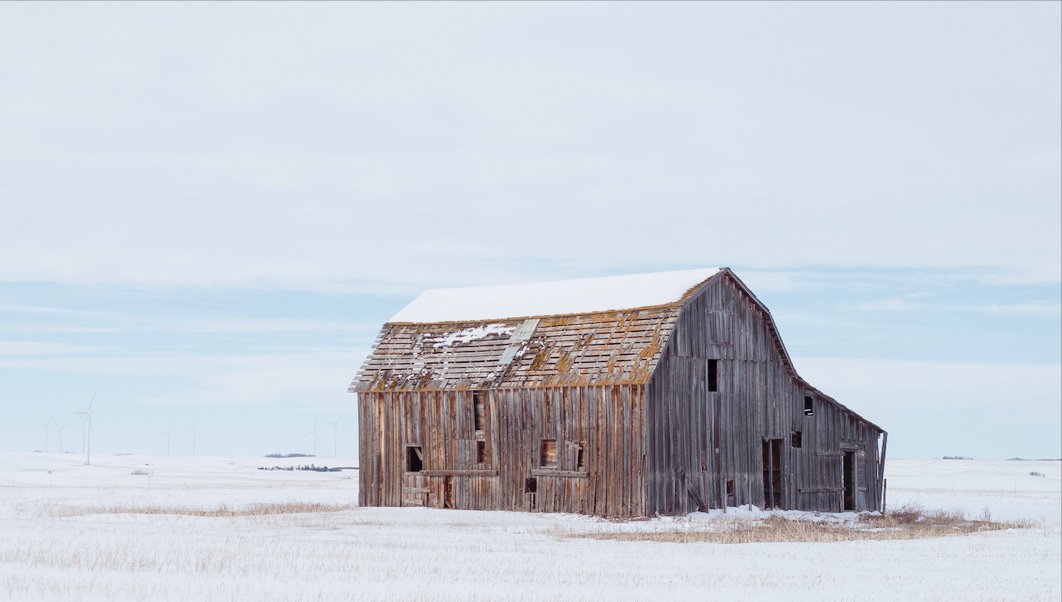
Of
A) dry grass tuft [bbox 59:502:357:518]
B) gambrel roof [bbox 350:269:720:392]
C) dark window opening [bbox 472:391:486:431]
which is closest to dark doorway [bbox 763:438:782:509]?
gambrel roof [bbox 350:269:720:392]

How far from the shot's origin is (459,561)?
27.4m

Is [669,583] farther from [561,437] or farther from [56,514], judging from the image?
[56,514]

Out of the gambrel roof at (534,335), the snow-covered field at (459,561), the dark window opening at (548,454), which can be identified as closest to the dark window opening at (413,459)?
the gambrel roof at (534,335)

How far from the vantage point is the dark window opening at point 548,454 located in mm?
44781

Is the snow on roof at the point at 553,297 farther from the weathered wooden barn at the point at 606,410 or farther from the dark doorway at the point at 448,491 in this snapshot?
the dark doorway at the point at 448,491

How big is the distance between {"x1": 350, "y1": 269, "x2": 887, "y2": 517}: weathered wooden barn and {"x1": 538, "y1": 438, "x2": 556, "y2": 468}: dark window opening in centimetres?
4

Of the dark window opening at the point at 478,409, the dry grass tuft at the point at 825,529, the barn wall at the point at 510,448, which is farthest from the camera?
the dark window opening at the point at 478,409

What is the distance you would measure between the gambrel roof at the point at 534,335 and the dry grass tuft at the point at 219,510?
5007 millimetres

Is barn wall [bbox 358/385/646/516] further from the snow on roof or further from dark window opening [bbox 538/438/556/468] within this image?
the snow on roof

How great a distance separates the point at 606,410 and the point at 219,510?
12370 mm

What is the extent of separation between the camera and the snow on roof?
46031mm

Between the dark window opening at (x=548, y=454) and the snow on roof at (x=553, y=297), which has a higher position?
the snow on roof at (x=553, y=297)

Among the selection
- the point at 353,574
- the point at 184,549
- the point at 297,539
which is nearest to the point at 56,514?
the point at 297,539

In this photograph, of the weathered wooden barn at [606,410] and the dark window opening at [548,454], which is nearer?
the weathered wooden barn at [606,410]
